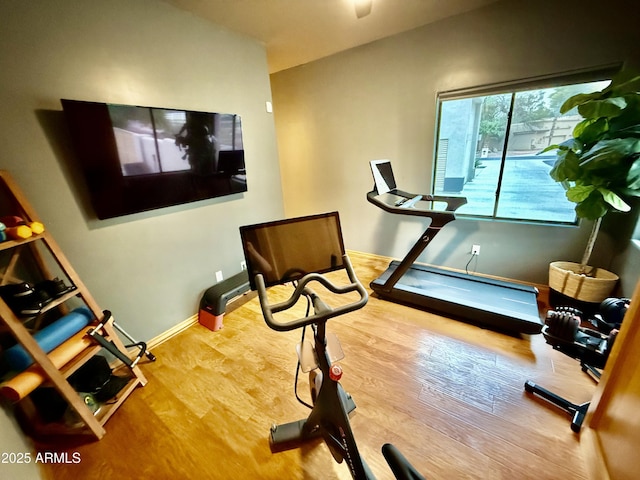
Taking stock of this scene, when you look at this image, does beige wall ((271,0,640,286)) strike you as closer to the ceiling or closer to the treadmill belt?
the ceiling

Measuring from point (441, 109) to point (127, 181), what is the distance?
9.81ft

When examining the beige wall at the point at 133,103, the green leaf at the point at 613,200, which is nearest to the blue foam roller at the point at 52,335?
the beige wall at the point at 133,103

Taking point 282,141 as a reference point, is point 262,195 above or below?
below

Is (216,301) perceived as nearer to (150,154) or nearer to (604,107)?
(150,154)

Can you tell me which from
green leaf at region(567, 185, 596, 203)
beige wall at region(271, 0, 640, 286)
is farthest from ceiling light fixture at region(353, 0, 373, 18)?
green leaf at region(567, 185, 596, 203)

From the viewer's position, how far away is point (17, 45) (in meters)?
1.34

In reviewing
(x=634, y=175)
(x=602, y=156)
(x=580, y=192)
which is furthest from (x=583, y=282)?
(x=602, y=156)

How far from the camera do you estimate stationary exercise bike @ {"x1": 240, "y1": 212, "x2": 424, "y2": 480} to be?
0.98m

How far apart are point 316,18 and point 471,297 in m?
2.93

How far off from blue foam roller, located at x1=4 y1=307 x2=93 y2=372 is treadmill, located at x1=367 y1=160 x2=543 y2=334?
7.34ft

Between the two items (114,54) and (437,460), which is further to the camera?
(114,54)

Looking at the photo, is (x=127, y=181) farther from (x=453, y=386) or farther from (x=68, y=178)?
(x=453, y=386)

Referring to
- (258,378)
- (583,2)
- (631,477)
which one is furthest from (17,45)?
(583,2)

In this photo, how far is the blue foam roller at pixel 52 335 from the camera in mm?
1185
